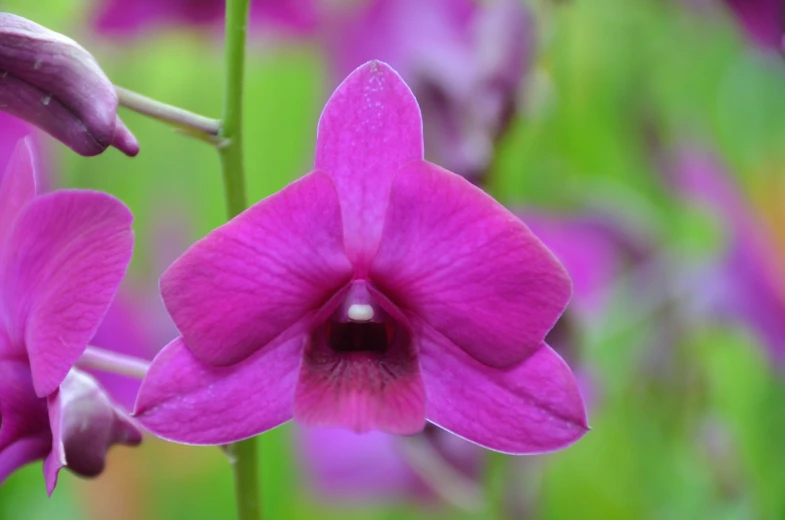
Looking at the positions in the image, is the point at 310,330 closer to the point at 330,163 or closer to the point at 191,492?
the point at 330,163

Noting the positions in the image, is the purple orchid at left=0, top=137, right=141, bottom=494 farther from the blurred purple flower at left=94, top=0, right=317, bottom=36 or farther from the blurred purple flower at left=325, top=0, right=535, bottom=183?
the blurred purple flower at left=94, top=0, right=317, bottom=36

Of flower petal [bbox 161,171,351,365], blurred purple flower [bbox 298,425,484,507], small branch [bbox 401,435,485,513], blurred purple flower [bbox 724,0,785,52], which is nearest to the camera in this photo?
flower petal [bbox 161,171,351,365]

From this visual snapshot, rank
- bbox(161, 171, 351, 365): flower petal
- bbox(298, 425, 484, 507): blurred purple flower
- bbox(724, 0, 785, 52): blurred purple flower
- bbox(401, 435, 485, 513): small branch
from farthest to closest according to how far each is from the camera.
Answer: bbox(298, 425, 484, 507): blurred purple flower < bbox(724, 0, 785, 52): blurred purple flower < bbox(401, 435, 485, 513): small branch < bbox(161, 171, 351, 365): flower petal

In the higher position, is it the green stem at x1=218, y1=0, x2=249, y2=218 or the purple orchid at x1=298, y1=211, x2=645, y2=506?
the green stem at x1=218, y1=0, x2=249, y2=218

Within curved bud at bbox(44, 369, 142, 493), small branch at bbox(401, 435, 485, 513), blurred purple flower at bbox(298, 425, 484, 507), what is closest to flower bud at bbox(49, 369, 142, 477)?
curved bud at bbox(44, 369, 142, 493)

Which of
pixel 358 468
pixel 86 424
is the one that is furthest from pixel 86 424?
pixel 358 468

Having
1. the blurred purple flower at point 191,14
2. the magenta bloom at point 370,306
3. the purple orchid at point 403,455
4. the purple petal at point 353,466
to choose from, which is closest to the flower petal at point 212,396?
the magenta bloom at point 370,306

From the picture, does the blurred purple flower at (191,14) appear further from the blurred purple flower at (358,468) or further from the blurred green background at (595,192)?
the blurred purple flower at (358,468)
